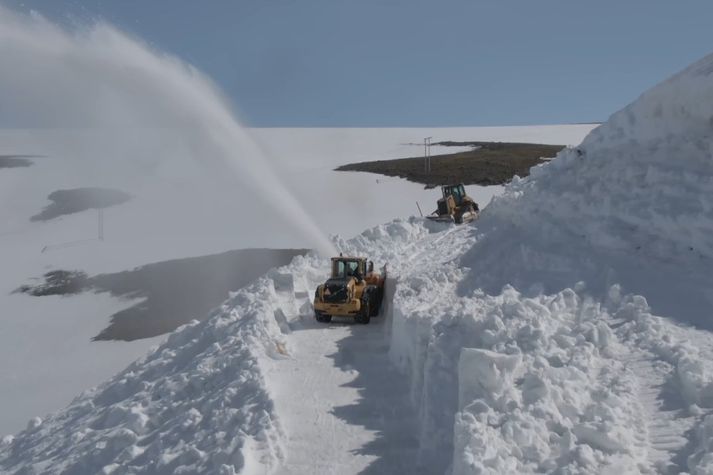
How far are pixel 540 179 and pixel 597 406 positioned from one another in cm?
1016

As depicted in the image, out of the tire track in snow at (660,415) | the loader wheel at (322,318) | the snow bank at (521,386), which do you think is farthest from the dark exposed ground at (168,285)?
the tire track in snow at (660,415)

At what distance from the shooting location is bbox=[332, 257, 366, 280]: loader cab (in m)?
16.3

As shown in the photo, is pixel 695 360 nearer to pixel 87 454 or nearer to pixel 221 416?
pixel 221 416

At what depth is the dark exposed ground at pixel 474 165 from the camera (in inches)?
1911

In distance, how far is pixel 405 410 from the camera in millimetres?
10117

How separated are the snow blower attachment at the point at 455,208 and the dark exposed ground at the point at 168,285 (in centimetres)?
816

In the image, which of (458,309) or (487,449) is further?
(458,309)

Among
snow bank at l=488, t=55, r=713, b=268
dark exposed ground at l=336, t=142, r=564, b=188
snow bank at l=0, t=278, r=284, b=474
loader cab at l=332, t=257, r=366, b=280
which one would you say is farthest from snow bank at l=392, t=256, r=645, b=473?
dark exposed ground at l=336, t=142, r=564, b=188

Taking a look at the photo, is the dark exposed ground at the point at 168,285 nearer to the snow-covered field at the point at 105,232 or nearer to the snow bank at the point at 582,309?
the snow-covered field at the point at 105,232

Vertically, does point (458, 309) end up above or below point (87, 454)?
above

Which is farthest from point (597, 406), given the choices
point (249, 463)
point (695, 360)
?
point (249, 463)

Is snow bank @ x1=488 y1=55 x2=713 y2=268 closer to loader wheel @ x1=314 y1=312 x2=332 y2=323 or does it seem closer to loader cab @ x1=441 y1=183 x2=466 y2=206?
loader wheel @ x1=314 y1=312 x2=332 y2=323

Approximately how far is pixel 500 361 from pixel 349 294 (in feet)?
21.5

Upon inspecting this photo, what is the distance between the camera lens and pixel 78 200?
4656cm
